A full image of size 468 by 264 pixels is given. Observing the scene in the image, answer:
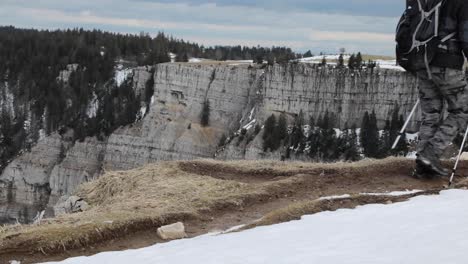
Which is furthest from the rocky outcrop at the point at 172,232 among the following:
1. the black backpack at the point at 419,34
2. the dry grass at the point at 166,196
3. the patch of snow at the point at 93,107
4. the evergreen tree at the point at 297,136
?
the patch of snow at the point at 93,107

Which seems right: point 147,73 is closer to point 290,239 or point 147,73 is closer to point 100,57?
point 100,57

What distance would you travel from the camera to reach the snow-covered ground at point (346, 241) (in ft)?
16.2

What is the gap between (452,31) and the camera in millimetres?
7855

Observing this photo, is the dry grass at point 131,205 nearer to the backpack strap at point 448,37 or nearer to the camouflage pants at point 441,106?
the camouflage pants at point 441,106

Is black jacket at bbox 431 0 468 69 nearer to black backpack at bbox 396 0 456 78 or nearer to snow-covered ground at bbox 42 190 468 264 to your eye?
black backpack at bbox 396 0 456 78

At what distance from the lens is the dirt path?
6.84 m

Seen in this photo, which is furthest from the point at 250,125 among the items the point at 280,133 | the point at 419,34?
the point at 419,34

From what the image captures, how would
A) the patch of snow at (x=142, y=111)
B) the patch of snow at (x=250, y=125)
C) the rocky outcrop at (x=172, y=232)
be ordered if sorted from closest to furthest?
the rocky outcrop at (x=172, y=232) < the patch of snow at (x=250, y=125) < the patch of snow at (x=142, y=111)

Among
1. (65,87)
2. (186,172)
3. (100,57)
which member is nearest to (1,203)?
(65,87)

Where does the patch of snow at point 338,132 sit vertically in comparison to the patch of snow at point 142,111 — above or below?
above

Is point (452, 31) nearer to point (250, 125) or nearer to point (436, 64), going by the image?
point (436, 64)

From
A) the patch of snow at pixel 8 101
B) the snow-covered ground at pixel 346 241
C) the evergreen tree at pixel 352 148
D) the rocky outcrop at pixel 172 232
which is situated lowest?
the patch of snow at pixel 8 101

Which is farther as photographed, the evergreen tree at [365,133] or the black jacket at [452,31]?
the evergreen tree at [365,133]

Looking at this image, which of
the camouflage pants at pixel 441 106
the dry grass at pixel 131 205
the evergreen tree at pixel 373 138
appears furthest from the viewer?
the evergreen tree at pixel 373 138
